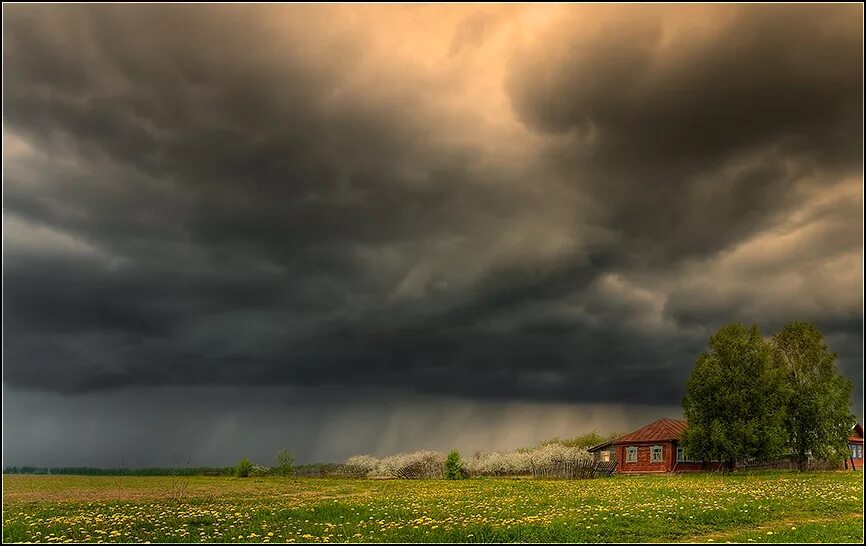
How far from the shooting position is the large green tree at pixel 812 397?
209 ft

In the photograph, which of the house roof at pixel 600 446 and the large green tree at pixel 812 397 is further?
the house roof at pixel 600 446

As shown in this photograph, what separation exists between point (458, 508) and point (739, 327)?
4925 cm

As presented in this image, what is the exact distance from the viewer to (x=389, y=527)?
813 inches

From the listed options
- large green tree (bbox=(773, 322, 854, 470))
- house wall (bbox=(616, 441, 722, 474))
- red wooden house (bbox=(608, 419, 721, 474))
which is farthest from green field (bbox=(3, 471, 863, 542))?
red wooden house (bbox=(608, 419, 721, 474))

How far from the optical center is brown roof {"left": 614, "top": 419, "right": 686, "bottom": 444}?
7581 centimetres

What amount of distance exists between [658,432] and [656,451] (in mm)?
2572

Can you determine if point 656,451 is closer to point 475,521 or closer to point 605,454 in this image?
point 605,454

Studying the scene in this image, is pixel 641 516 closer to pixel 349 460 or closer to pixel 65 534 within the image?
pixel 65 534

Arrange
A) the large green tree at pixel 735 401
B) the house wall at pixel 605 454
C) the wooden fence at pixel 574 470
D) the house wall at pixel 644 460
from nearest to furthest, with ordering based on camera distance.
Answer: the large green tree at pixel 735 401, the wooden fence at pixel 574 470, the house wall at pixel 644 460, the house wall at pixel 605 454

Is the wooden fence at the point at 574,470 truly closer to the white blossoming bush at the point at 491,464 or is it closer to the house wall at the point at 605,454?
the white blossoming bush at the point at 491,464

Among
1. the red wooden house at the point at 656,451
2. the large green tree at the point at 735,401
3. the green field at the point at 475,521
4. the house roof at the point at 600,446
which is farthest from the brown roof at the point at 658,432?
the green field at the point at 475,521

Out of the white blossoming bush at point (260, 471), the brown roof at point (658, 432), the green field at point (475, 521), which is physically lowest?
the white blossoming bush at point (260, 471)

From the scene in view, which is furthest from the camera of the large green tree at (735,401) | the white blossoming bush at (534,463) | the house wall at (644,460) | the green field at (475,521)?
the house wall at (644,460)

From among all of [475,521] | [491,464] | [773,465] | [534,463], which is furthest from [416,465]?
[475,521]
